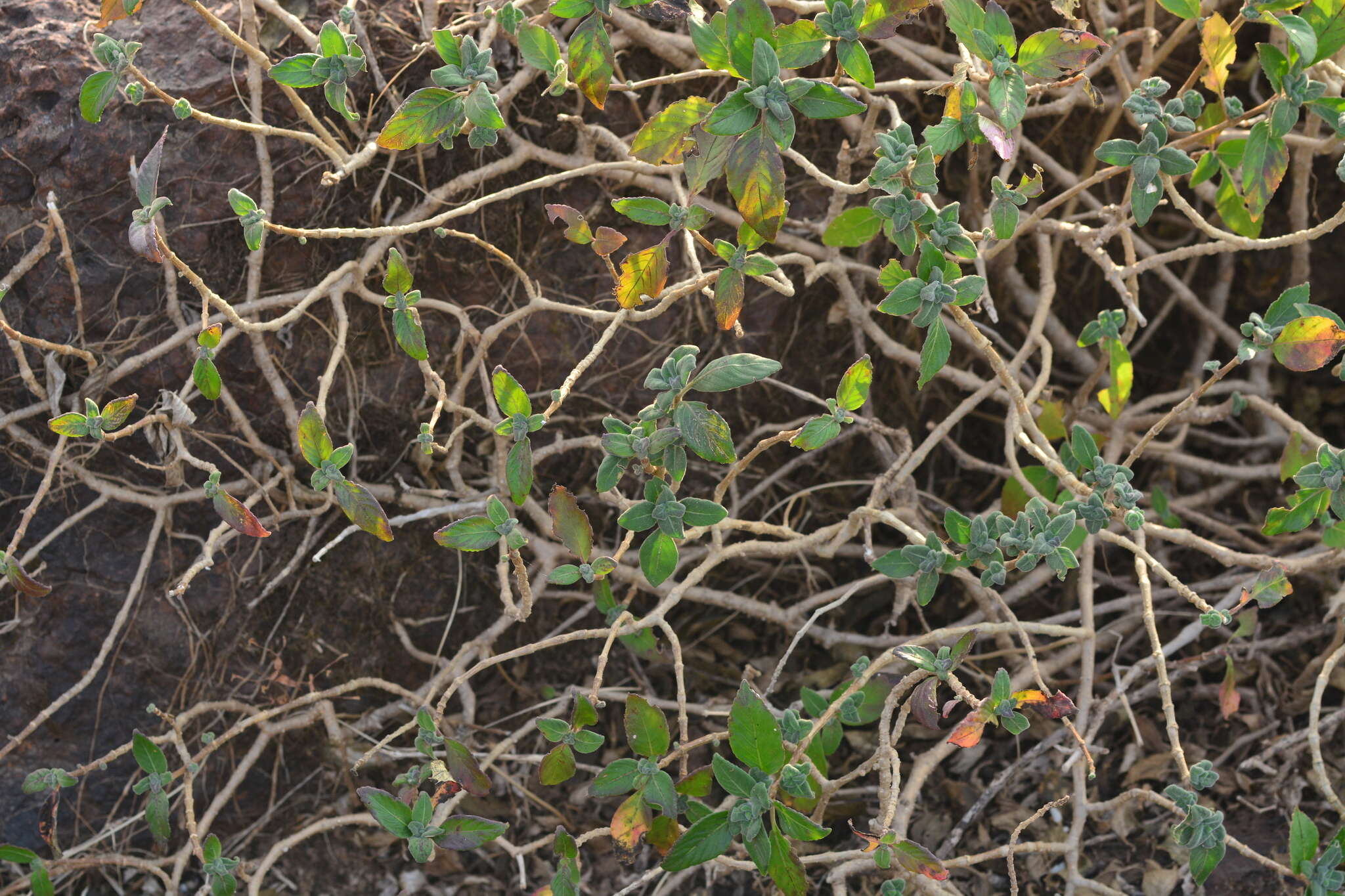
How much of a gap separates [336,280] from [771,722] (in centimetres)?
98

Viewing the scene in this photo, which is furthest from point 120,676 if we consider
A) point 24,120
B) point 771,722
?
point 771,722

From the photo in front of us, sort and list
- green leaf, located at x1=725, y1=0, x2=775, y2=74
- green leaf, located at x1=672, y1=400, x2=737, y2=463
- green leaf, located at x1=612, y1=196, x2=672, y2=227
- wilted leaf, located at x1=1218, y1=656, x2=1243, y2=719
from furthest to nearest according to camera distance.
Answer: wilted leaf, located at x1=1218, y1=656, x2=1243, y2=719, green leaf, located at x1=612, y1=196, x2=672, y2=227, green leaf, located at x1=672, y1=400, x2=737, y2=463, green leaf, located at x1=725, y1=0, x2=775, y2=74

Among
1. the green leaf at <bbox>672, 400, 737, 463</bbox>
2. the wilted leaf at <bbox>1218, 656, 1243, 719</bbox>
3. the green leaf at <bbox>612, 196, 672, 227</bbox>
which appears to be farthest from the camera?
the wilted leaf at <bbox>1218, 656, 1243, 719</bbox>

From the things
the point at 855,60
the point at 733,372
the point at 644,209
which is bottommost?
the point at 733,372

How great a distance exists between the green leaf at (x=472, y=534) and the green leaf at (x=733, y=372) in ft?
1.12

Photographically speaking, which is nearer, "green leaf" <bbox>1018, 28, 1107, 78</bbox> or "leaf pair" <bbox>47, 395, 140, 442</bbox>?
"green leaf" <bbox>1018, 28, 1107, 78</bbox>

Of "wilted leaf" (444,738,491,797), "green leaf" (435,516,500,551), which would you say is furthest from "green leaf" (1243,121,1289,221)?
"wilted leaf" (444,738,491,797)

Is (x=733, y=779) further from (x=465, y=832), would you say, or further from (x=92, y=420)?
(x=92, y=420)

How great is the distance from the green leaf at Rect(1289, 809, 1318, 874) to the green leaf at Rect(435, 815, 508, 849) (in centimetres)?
109

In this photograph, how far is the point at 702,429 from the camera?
4.58ft

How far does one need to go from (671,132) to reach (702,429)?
1.36 feet

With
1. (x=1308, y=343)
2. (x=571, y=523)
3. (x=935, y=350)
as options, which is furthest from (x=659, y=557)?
(x=1308, y=343)

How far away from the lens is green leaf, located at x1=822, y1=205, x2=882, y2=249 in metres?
1.60

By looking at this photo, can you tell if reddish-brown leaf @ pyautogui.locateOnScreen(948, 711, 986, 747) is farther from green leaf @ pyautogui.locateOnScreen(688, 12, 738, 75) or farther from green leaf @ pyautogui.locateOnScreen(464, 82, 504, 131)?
green leaf @ pyautogui.locateOnScreen(464, 82, 504, 131)
